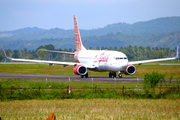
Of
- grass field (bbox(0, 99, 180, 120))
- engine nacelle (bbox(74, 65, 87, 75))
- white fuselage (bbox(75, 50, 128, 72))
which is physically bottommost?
grass field (bbox(0, 99, 180, 120))

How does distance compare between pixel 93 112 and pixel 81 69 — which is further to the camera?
pixel 81 69

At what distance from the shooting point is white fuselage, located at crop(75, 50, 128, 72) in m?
45.0

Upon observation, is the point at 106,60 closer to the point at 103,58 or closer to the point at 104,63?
the point at 104,63

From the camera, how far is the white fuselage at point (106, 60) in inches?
1770

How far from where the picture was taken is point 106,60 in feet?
153

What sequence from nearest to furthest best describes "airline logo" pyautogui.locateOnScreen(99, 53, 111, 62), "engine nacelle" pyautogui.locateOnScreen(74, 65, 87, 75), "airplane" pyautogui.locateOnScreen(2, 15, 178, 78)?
"airplane" pyautogui.locateOnScreen(2, 15, 178, 78)
"airline logo" pyautogui.locateOnScreen(99, 53, 111, 62)
"engine nacelle" pyautogui.locateOnScreen(74, 65, 87, 75)

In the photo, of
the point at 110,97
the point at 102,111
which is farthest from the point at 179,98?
the point at 102,111

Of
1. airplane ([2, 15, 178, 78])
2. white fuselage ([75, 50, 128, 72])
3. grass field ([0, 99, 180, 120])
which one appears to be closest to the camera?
grass field ([0, 99, 180, 120])

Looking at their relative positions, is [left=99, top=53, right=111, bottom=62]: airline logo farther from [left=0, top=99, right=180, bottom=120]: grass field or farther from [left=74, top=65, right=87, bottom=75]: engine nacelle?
[left=0, top=99, right=180, bottom=120]: grass field

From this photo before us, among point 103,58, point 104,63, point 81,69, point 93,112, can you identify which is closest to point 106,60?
point 104,63

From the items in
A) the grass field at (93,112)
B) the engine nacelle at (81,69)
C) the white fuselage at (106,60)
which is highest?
the white fuselage at (106,60)

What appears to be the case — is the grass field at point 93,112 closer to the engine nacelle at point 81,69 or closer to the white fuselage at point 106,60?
the white fuselage at point 106,60

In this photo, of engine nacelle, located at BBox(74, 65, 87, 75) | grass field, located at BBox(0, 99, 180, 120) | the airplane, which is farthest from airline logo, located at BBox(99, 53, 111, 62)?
grass field, located at BBox(0, 99, 180, 120)

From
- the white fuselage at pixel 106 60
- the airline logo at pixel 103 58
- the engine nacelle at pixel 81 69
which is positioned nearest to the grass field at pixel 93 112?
the white fuselage at pixel 106 60
